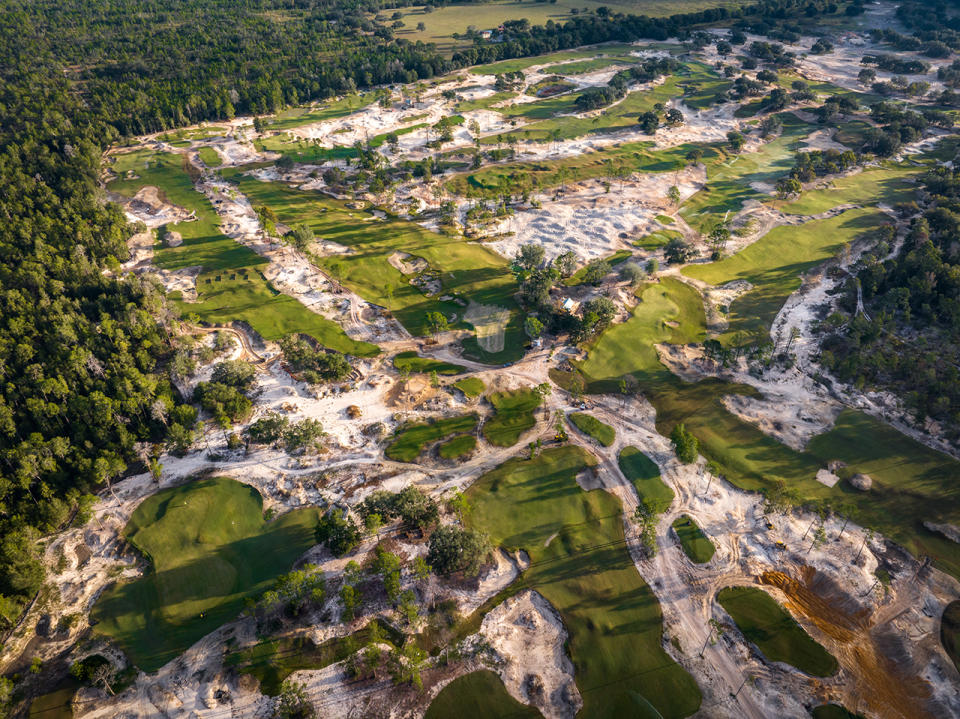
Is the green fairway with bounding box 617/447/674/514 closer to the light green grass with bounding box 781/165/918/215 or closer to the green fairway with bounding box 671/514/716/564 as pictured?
the green fairway with bounding box 671/514/716/564

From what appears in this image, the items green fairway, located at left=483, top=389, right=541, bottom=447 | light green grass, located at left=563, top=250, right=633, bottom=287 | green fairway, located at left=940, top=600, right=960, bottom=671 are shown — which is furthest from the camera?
light green grass, located at left=563, top=250, right=633, bottom=287

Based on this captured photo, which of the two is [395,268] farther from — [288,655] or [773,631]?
[773,631]

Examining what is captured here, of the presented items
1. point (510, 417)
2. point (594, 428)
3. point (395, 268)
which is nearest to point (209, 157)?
point (395, 268)

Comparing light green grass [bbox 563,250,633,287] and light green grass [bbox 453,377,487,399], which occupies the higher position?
light green grass [bbox 563,250,633,287]

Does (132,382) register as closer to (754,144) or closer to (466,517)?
(466,517)

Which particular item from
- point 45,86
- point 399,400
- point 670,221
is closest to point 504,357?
point 399,400

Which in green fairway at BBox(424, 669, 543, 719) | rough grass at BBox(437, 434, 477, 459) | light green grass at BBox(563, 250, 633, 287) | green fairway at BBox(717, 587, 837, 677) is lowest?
green fairway at BBox(717, 587, 837, 677)

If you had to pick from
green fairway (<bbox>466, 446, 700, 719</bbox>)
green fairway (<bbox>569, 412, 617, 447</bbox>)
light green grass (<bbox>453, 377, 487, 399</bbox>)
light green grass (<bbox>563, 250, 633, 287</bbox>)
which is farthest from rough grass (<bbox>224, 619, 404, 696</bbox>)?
light green grass (<bbox>563, 250, 633, 287</bbox>)
